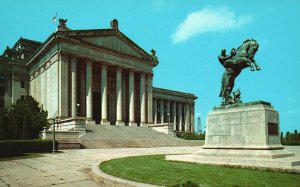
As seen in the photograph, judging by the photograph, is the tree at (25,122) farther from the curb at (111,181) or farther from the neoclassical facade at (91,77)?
the curb at (111,181)

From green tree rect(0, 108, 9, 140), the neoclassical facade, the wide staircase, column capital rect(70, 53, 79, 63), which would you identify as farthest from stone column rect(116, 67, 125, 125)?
green tree rect(0, 108, 9, 140)

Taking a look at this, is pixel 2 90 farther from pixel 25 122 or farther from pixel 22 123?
pixel 25 122

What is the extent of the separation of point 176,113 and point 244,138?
72.7 m

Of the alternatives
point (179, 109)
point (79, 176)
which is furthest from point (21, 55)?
point (79, 176)

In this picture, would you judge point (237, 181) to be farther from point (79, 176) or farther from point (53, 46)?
point (53, 46)

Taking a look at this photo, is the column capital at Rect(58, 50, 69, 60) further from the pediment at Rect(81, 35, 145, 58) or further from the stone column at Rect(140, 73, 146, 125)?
the stone column at Rect(140, 73, 146, 125)

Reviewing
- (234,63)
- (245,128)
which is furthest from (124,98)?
(245,128)

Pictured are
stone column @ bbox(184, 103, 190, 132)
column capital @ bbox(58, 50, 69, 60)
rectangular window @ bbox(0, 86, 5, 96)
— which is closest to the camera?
column capital @ bbox(58, 50, 69, 60)

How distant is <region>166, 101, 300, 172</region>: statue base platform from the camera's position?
1212 cm

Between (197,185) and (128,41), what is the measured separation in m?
48.8

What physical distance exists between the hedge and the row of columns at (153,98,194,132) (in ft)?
174

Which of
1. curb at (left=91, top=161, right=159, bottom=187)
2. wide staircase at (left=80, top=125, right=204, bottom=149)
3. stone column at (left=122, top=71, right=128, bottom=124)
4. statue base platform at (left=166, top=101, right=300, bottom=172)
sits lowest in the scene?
wide staircase at (left=80, top=125, right=204, bottom=149)

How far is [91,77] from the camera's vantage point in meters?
47.8

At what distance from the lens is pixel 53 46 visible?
45500 mm
